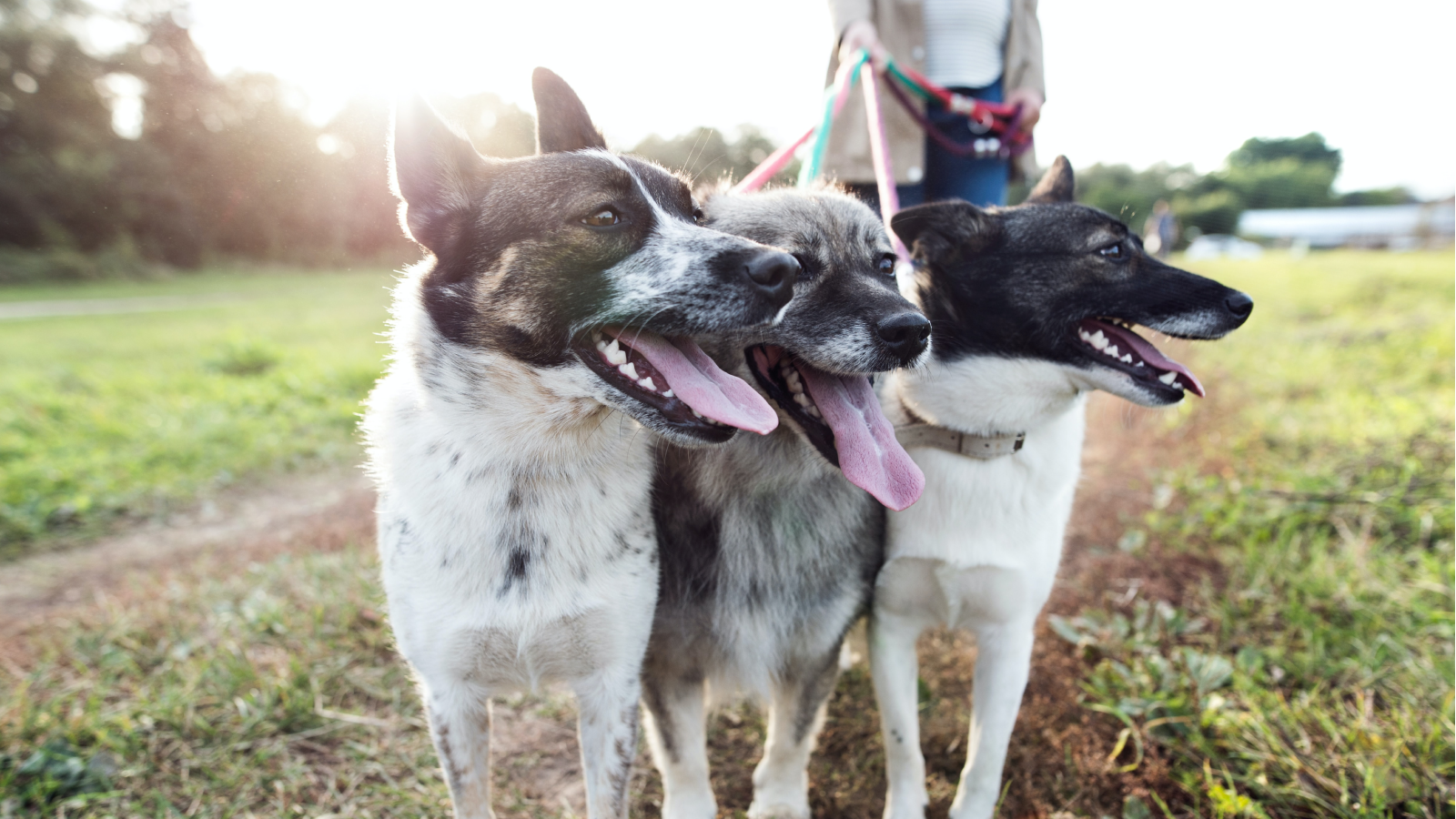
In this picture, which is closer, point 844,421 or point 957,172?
point 844,421

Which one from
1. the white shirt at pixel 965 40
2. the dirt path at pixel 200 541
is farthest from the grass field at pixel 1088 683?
the white shirt at pixel 965 40

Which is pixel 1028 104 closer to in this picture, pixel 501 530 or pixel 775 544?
pixel 775 544

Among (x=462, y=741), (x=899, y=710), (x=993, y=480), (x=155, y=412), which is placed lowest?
(x=155, y=412)

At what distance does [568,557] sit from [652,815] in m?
1.17

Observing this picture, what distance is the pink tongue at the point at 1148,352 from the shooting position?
231 centimetres

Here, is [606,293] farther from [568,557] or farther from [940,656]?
[940,656]

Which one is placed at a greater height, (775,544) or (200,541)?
(775,544)

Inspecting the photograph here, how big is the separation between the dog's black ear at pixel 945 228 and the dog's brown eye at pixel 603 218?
38.1 inches

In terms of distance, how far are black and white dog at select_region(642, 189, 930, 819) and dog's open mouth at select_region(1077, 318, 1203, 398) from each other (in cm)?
65

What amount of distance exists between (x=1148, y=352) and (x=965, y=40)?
2.00 metres

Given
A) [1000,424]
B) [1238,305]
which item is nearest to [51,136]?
[1000,424]

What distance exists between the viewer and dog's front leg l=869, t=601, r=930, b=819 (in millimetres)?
2371

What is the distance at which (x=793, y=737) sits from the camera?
2.46 m

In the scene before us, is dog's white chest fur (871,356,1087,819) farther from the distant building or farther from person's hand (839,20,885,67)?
the distant building
